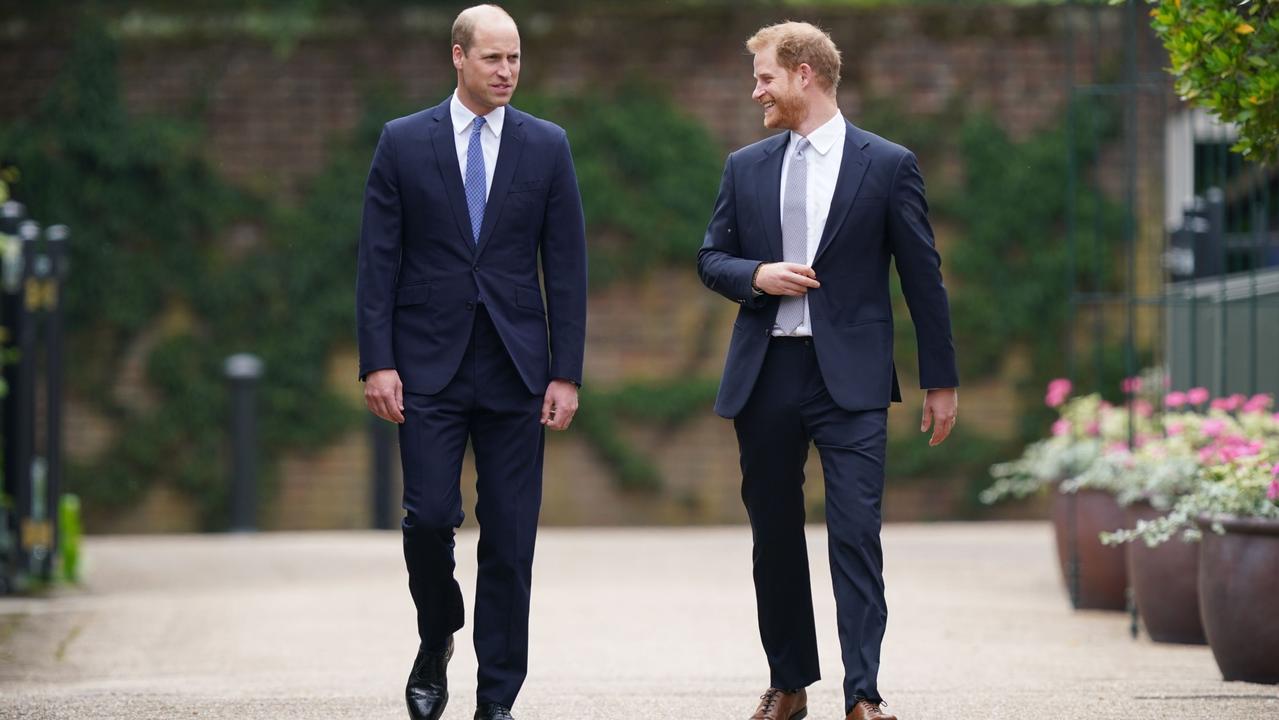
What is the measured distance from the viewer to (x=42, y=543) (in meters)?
8.98

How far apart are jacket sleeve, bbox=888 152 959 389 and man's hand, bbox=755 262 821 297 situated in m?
0.26

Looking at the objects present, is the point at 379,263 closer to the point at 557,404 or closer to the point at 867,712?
the point at 557,404

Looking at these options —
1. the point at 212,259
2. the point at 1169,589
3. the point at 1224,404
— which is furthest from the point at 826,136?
the point at 212,259

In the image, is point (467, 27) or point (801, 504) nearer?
point (467, 27)

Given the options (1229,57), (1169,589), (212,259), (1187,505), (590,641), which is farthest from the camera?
(212,259)

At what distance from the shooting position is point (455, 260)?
4.58 metres

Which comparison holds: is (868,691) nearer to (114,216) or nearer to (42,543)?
(42,543)

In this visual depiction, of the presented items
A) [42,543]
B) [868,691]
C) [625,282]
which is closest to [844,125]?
[868,691]

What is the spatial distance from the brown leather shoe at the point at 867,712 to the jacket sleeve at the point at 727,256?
3.37 ft

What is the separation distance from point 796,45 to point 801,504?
116 centimetres

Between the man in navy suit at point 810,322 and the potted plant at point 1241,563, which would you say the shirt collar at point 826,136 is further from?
the potted plant at point 1241,563

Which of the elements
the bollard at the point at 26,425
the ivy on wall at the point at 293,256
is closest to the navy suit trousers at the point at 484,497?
the bollard at the point at 26,425

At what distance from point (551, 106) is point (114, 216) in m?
3.28

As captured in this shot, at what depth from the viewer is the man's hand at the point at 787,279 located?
4.55 metres
